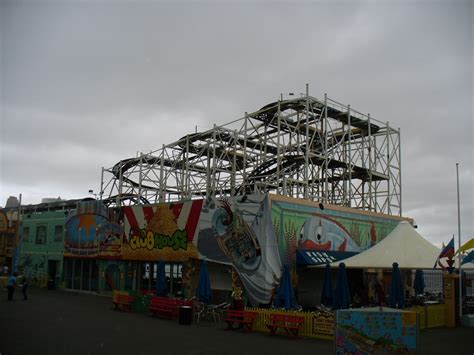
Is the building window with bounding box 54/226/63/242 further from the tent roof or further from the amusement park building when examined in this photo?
the tent roof

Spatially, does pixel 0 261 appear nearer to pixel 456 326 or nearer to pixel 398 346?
pixel 456 326

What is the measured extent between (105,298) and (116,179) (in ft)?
54.0

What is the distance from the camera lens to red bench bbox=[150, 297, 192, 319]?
19.5m

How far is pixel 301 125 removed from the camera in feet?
102

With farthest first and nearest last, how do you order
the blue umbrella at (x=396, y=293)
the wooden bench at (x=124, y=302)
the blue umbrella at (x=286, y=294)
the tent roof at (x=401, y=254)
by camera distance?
the wooden bench at (x=124, y=302)
the tent roof at (x=401, y=254)
the blue umbrella at (x=286, y=294)
the blue umbrella at (x=396, y=293)

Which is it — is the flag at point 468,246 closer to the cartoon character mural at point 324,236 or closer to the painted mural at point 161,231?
the cartoon character mural at point 324,236

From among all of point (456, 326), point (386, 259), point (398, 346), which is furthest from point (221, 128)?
point (398, 346)

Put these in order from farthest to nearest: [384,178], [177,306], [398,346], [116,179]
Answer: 1. [116,179]
2. [384,178]
3. [177,306]
4. [398,346]

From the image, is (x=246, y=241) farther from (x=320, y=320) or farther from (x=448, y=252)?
(x=448, y=252)

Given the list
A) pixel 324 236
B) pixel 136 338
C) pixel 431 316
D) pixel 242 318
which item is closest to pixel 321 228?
pixel 324 236

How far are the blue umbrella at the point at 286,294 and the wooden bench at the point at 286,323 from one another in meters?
1.59

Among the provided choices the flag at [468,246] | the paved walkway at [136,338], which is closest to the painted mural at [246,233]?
the paved walkway at [136,338]

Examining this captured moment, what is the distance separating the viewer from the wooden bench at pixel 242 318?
55.7 feet

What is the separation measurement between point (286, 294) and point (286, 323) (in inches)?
78.9
